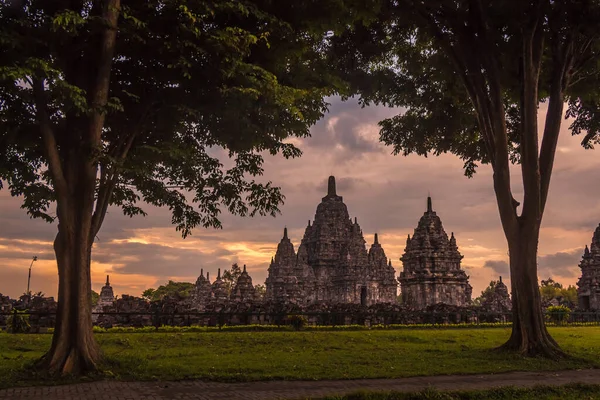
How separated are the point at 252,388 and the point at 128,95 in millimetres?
7907

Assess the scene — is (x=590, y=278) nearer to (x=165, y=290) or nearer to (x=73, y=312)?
(x=73, y=312)

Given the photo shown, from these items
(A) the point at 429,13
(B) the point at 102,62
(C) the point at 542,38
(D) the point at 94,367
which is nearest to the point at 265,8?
(B) the point at 102,62

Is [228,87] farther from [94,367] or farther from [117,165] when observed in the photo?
[94,367]

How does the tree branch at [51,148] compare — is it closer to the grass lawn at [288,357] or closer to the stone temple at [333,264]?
the grass lawn at [288,357]

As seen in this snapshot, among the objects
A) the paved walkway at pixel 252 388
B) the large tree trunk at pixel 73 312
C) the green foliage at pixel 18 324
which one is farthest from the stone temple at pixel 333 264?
the paved walkway at pixel 252 388

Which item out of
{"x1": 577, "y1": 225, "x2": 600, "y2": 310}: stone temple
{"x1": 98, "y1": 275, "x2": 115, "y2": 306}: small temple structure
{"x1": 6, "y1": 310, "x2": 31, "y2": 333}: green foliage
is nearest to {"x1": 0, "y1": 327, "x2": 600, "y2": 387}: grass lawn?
{"x1": 6, "y1": 310, "x2": 31, "y2": 333}: green foliage

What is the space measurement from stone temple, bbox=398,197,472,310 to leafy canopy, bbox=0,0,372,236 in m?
31.9

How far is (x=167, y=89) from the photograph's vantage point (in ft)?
46.0

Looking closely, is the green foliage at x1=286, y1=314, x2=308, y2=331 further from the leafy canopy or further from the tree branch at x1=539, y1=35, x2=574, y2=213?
the tree branch at x1=539, y1=35, x2=574, y2=213

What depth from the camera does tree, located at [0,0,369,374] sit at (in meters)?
12.1

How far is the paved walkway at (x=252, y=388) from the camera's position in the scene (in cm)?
943

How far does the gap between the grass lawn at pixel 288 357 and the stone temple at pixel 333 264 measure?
117 feet

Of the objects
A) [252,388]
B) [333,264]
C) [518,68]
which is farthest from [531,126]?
[333,264]

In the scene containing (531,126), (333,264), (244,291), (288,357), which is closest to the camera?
(288,357)
